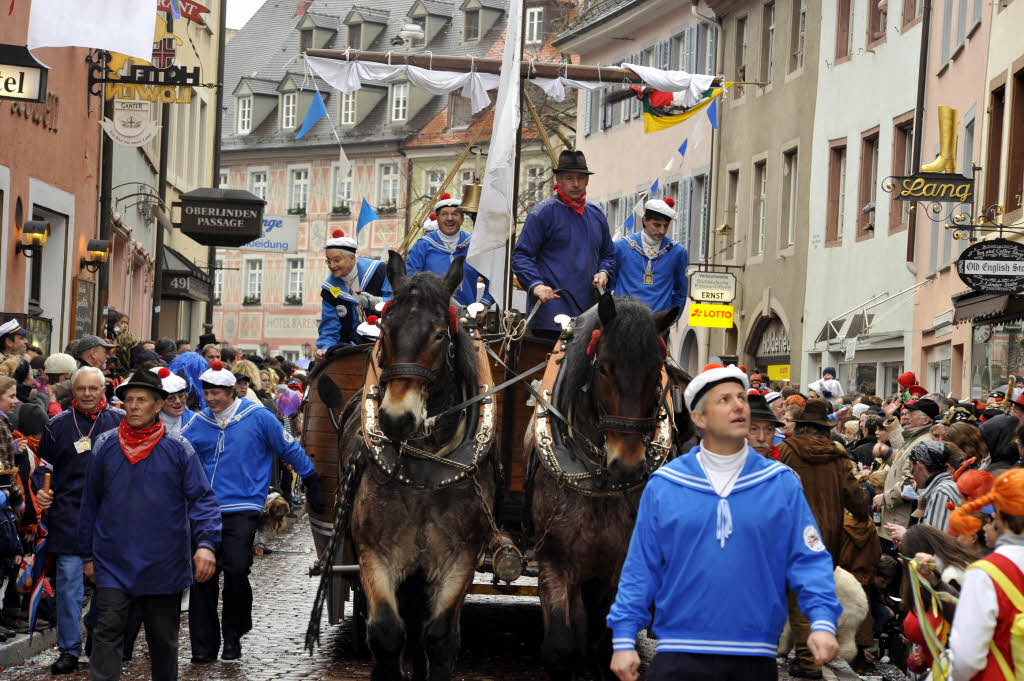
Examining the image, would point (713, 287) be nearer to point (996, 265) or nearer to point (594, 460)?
point (996, 265)

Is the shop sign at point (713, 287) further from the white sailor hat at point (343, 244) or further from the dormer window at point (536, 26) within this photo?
the dormer window at point (536, 26)

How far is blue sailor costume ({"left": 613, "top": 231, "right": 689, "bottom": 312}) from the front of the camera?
10.5 m

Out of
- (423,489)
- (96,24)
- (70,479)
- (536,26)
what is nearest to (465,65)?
(96,24)

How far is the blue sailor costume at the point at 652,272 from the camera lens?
10.5m

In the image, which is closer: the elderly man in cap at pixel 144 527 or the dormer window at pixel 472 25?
the elderly man in cap at pixel 144 527

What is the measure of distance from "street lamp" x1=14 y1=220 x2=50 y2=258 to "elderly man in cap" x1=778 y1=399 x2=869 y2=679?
38.2 feet

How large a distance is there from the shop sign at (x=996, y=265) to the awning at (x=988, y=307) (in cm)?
86

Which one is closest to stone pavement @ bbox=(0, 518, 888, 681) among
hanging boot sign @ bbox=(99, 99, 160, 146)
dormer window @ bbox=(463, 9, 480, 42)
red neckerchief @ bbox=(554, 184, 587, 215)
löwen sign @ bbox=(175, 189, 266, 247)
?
red neckerchief @ bbox=(554, 184, 587, 215)

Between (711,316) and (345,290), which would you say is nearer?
(345,290)

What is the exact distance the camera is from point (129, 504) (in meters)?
8.45

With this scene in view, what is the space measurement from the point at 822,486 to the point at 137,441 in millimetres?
4541

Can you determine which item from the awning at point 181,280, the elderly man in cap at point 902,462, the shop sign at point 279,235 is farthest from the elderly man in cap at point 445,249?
the shop sign at point 279,235

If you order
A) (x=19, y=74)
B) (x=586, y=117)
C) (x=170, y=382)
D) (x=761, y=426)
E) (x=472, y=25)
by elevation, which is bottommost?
(x=761, y=426)

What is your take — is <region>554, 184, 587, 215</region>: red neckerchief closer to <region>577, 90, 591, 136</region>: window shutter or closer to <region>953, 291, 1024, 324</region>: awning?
<region>953, 291, 1024, 324</region>: awning
